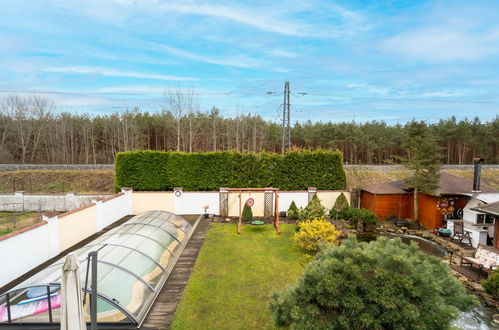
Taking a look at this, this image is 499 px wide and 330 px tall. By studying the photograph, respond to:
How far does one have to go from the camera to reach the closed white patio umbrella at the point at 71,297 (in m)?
3.22

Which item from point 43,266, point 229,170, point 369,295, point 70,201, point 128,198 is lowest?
point 43,266

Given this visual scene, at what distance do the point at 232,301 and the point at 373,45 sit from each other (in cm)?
1552

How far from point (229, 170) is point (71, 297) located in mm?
12070

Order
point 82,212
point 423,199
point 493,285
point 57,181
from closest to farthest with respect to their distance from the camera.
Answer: point 493,285 < point 82,212 < point 423,199 < point 57,181

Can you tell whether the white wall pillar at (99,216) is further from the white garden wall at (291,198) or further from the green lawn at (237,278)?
the white garden wall at (291,198)

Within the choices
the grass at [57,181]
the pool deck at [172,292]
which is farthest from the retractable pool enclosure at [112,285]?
the grass at [57,181]

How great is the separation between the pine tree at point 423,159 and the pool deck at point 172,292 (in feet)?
34.7

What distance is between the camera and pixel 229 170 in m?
15.2

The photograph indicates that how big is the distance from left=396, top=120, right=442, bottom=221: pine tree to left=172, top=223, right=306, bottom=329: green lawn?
264 inches

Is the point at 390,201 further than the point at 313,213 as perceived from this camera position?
Yes

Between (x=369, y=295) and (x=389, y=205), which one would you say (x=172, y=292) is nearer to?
(x=369, y=295)

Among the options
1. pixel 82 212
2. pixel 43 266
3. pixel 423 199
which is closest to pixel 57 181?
pixel 82 212

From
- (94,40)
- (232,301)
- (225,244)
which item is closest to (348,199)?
(225,244)

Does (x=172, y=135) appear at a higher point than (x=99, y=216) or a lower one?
higher
